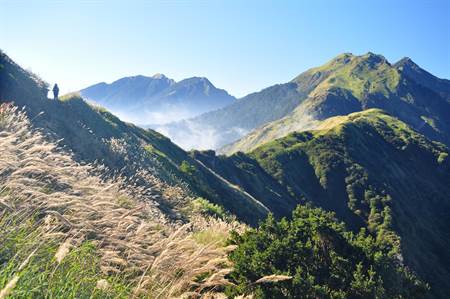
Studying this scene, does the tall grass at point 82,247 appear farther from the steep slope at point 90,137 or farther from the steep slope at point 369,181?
the steep slope at point 369,181

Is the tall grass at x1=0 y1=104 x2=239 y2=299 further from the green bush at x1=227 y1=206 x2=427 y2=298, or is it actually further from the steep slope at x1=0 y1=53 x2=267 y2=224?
the steep slope at x1=0 y1=53 x2=267 y2=224

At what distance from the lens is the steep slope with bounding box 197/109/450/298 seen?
123 metres

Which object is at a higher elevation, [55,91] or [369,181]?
[55,91]

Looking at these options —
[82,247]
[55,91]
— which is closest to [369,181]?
[55,91]

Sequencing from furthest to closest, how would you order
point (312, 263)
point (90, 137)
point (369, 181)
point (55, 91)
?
point (369, 181) → point (55, 91) → point (90, 137) → point (312, 263)

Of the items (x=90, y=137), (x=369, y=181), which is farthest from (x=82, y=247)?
(x=369, y=181)

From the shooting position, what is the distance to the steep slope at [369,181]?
123 metres

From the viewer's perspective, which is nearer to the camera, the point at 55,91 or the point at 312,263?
the point at 312,263

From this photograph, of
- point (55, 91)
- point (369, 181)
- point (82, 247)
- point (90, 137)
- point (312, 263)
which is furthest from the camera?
point (369, 181)

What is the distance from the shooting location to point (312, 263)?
978 cm

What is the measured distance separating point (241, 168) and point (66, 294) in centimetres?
12131

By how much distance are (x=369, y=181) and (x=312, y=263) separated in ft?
510

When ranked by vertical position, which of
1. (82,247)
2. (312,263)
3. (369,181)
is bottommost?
(312,263)

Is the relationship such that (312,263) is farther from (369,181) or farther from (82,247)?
(369,181)
